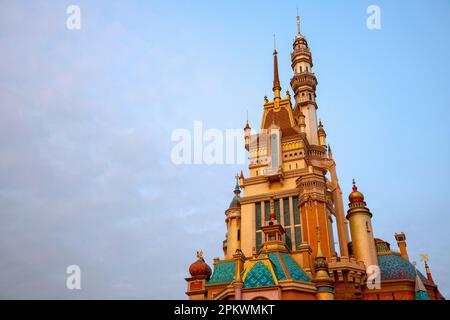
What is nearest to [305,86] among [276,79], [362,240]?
[276,79]

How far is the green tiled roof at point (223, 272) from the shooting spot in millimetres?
40906

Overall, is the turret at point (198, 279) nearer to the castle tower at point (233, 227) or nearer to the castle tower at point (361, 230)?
the castle tower at point (233, 227)

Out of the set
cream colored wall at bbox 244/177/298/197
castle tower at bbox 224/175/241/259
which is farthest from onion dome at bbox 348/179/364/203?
castle tower at bbox 224/175/241/259

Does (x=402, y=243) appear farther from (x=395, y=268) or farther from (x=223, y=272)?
(x=223, y=272)

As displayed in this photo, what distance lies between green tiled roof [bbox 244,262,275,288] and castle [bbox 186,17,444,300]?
0.08m

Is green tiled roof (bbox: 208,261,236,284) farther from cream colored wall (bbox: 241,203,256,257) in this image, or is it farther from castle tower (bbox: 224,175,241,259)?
castle tower (bbox: 224,175,241,259)

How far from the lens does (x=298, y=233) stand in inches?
1694

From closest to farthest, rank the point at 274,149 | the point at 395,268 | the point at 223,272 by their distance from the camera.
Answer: the point at 395,268 → the point at 223,272 → the point at 274,149

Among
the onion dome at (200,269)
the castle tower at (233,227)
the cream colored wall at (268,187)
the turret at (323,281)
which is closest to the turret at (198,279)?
the onion dome at (200,269)

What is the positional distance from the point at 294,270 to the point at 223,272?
9.25 m

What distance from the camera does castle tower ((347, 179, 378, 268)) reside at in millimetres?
40375

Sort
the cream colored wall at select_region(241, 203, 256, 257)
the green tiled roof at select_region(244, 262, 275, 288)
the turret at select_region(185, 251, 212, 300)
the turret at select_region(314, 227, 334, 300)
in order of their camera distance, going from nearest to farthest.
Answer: the green tiled roof at select_region(244, 262, 275, 288)
the turret at select_region(314, 227, 334, 300)
the turret at select_region(185, 251, 212, 300)
the cream colored wall at select_region(241, 203, 256, 257)
